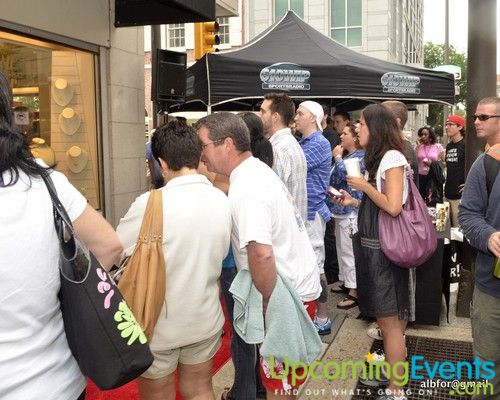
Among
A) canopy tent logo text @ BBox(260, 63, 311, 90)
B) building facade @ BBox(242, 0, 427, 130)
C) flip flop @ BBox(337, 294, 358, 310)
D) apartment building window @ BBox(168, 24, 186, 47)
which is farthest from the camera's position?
apartment building window @ BBox(168, 24, 186, 47)

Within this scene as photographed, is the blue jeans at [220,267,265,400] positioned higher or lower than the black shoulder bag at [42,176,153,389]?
lower

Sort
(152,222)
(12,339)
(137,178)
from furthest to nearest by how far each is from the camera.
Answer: (137,178)
(152,222)
(12,339)

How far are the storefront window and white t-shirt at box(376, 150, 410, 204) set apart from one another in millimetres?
3252

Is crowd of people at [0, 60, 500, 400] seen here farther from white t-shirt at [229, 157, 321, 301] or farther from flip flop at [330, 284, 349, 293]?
flip flop at [330, 284, 349, 293]

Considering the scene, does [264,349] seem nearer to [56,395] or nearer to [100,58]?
[56,395]

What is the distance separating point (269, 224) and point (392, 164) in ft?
3.91

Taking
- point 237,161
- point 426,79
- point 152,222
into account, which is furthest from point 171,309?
point 426,79

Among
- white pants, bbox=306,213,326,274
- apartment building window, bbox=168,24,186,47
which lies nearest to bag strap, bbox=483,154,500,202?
white pants, bbox=306,213,326,274

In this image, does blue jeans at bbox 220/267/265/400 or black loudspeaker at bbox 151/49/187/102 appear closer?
blue jeans at bbox 220/267/265/400

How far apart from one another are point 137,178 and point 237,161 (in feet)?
13.7

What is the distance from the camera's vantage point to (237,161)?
271 centimetres

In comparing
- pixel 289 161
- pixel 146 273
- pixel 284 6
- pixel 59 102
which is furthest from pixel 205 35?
pixel 284 6

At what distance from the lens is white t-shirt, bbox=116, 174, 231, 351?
236 cm

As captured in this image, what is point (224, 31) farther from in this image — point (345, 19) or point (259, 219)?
point (259, 219)
